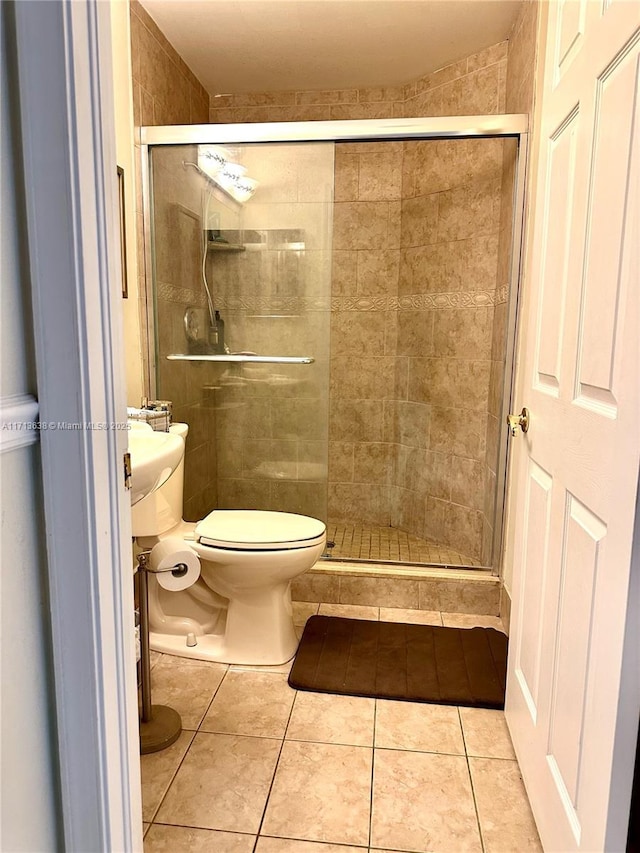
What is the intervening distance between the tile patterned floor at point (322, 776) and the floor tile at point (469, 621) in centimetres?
56

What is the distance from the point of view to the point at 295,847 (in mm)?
1313

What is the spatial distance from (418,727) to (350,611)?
763mm

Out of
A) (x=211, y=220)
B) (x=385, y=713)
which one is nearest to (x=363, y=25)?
(x=211, y=220)

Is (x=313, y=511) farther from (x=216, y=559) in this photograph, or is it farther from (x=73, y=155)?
(x=73, y=155)

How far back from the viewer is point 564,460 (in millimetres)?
1223

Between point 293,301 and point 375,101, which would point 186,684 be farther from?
point 375,101

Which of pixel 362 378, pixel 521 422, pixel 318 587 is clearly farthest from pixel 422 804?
pixel 362 378

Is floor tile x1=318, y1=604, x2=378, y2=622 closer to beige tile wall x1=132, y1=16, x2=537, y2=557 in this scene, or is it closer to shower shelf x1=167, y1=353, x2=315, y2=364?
beige tile wall x1=132, y1=16, x2=537, y2=557

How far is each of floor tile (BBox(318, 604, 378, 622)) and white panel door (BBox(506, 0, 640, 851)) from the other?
924mm

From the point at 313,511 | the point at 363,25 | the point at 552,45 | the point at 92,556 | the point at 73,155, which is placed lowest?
the point at 313,511

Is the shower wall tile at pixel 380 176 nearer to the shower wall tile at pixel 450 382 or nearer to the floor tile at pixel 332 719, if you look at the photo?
the shower wall tile at pixel 450 382

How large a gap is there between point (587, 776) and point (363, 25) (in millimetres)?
2684

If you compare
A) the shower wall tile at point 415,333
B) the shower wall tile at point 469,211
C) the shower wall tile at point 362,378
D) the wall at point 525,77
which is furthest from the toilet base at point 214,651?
the shower wall tile at point 469,211

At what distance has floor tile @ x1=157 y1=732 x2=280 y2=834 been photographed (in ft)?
4.58
